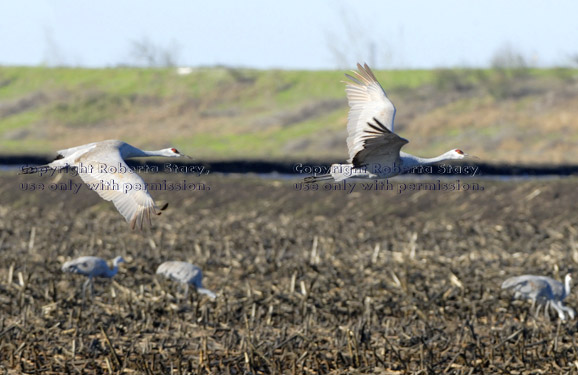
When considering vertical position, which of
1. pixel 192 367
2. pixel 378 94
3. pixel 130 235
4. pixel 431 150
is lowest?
pixel 192 367

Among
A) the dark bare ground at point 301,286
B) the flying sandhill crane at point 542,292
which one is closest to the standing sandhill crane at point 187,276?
the dark bare ground at point 301,286

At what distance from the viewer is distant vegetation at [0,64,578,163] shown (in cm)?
5269

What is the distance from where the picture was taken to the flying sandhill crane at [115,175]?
775 cm

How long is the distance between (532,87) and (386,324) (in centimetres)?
4961

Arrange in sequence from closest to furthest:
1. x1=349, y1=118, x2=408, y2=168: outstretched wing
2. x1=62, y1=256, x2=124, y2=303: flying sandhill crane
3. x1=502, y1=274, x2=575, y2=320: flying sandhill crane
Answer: x1=349, y1=118, x2=408, y2=168: outstretched wing < x1=502, y1=274, x2=575, y2=320: flying sandhill crane < x1=62, y1=256, x2=124, y2=303: flying sandhill crane

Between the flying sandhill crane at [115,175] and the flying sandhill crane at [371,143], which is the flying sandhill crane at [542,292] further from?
the flying sandhill crane at [115,175]

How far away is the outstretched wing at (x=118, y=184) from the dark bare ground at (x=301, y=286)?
144 inches

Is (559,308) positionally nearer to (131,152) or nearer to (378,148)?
(378,148)

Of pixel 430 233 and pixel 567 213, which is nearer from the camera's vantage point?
pixel 430 233

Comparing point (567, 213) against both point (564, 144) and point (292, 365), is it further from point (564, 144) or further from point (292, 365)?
point (564, 144)

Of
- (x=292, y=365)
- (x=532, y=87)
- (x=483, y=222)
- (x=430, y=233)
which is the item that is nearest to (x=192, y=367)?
(x=292, y=365)

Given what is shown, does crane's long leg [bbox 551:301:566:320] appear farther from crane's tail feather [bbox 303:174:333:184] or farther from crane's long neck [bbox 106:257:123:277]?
crane's long neck [bbox 106:257:123:277]

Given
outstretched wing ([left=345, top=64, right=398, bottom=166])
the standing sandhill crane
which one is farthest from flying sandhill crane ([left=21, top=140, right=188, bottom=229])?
the standing sandhill crane

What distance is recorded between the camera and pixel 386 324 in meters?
14.1
